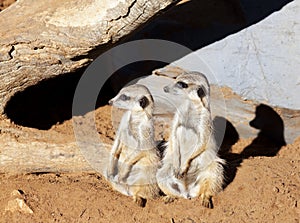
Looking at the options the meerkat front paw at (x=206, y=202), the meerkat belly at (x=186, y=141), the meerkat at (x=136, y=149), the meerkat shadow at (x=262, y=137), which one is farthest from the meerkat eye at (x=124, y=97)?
the meerkat shadow at (x=262, y=137)

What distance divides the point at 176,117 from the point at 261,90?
3.72 ft

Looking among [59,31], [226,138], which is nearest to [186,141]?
[59,31]

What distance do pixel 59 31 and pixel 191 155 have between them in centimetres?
109

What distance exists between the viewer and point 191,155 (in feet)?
13.4

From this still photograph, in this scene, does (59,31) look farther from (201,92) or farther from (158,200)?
(158,200)

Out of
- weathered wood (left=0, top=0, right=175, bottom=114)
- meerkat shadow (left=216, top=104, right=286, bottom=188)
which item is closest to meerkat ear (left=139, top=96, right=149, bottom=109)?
weathered wood (left=0, top=0, right=175, bottom=114)

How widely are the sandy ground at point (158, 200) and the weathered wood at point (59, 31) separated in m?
0.71

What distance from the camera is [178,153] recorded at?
409 centimetres

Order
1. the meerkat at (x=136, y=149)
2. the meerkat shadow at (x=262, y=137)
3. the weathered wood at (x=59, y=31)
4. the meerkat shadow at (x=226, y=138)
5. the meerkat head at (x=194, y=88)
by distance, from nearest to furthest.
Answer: the weathered wood at (x=59, y=31), the meerkat head at (x=194, y=88), the meerkat at (x=136, y=149), the meerkat shadow at (x=226, y=138), the meerkat shadow at (x=262, y=137)

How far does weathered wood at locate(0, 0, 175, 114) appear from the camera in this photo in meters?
3.81

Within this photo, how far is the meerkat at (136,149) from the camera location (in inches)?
158

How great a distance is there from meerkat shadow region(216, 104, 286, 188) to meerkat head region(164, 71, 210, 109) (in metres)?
1.07

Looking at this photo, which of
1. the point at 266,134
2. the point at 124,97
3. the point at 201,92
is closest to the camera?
the point at 201,92

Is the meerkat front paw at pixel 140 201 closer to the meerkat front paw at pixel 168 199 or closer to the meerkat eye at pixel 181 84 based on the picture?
the meerkat front paw at pixel 168 199
